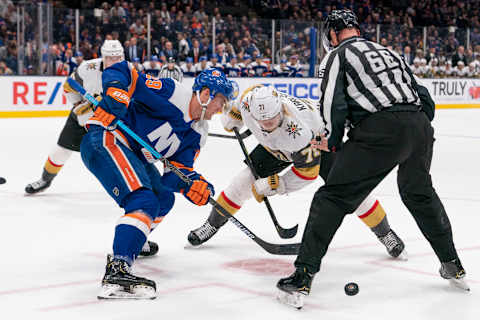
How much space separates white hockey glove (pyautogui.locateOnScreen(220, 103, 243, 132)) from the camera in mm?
3711

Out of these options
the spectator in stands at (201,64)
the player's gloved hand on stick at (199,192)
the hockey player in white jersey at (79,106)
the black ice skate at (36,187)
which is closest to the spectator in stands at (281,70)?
the spectator in stands at (201,64)

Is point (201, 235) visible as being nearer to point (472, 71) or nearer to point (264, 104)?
point (264, 104)

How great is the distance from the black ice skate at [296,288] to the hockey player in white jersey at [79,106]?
8.84 ft

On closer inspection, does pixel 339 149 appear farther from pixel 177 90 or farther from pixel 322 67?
pixel 177 90

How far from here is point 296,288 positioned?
110 inches

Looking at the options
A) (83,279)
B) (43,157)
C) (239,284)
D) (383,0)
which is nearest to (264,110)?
(239,284)

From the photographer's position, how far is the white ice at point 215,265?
9.11 feet

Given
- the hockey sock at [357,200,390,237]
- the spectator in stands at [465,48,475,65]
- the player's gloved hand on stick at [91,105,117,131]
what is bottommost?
the hockey sock at [357,200,390,237]

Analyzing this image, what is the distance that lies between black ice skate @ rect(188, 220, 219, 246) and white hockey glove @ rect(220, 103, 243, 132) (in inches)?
20.5

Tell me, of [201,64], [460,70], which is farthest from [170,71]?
[460,70]

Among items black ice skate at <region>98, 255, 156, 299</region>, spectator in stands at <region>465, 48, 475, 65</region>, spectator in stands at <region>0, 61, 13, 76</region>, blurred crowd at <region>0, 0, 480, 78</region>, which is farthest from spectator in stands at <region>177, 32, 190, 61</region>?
black ice skate at <region>98, 255, 156, 299</region>

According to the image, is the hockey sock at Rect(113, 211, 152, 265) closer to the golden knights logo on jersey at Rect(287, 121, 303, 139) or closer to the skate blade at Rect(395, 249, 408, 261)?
the golden knights logo on jersey at Rect(287, 121, 303, 139)

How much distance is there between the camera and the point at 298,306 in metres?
2.78

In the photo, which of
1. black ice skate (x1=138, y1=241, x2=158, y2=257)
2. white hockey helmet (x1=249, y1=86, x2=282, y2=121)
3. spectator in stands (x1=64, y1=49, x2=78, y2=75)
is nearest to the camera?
white hockey helmet (x1=249, y1=86, x2=282, y2=121)
